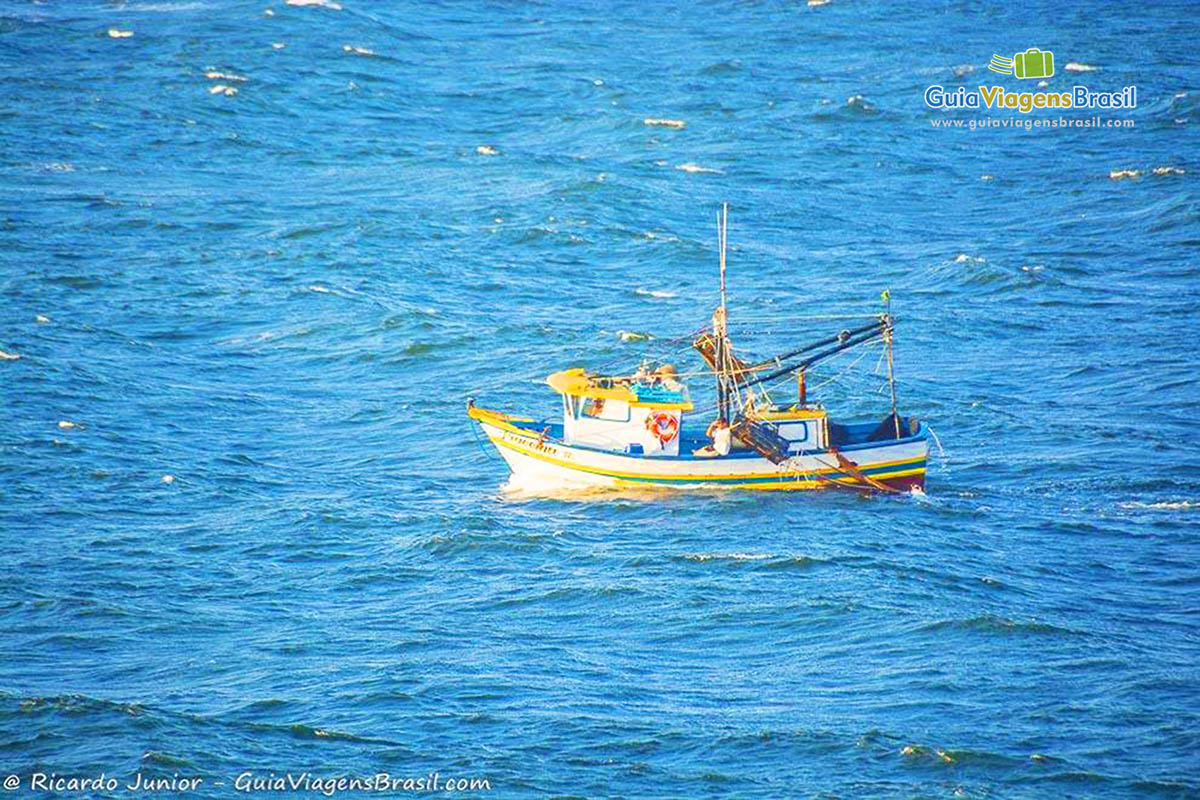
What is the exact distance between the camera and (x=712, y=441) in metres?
46.6

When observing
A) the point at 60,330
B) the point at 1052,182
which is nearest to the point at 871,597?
the point at 60,330

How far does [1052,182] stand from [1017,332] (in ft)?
71.9

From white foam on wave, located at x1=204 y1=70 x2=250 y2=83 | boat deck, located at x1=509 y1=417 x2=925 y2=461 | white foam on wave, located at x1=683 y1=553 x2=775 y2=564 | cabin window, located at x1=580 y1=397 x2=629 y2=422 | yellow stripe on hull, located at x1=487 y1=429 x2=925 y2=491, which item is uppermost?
white foam on wave, located at x1=204 y1=70 x2=250 y2=83

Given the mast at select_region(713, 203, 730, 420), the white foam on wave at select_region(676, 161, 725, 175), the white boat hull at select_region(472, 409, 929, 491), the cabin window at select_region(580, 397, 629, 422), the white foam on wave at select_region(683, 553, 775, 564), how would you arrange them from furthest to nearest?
the white foam on wave at select_region(676, 161, 725, 175) → the cabin window at select_region(580, 397, 629, 422) → the white boat hull at select_region(472, 409, 929, 491) → the mast at select_region(713, 203, 730, 420) → the white foam on wave at select_region(683, 553, 775, 564)

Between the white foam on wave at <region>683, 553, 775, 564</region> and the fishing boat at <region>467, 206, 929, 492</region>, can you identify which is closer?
the white foam on wave at <region>683, 553, 775, 564</region>

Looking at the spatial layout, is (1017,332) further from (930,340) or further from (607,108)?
(607,108)

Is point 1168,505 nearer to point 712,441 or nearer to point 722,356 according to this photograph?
point 712,441

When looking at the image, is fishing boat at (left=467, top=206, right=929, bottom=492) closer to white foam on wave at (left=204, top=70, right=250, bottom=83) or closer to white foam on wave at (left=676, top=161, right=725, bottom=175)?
white foam on wave at (left=676, top=161, right=725, bottom=175)

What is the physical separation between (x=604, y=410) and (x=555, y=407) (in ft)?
28.9

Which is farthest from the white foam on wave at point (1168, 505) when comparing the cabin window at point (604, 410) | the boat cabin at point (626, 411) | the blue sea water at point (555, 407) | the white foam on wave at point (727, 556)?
the cabin window at point (604, 410)

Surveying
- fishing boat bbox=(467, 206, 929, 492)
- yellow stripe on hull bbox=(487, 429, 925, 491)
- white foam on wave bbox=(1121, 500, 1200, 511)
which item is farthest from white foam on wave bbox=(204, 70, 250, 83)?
white foam on wave bbox=(1121, 500, 1200, 511)

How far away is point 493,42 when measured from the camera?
11244 centimetres

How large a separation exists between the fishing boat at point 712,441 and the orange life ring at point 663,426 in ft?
0.09

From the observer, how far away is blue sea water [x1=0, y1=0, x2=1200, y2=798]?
33.6 metres
